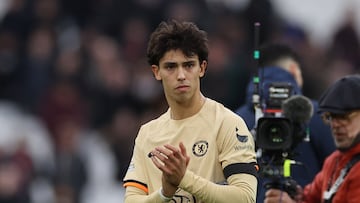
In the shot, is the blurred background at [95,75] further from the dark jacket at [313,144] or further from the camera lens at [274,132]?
the camera lens at [274,132]

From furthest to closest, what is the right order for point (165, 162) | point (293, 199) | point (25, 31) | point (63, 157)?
1. point (25, 31)
2. point (63, 157)
3. point (293, 199)
4. point (165, 162)

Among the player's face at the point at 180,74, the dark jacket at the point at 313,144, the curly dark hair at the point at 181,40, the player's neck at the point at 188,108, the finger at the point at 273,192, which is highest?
the curly dark hair at the point at 181,40

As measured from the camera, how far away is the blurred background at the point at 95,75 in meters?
15.9

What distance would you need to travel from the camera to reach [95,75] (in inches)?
667

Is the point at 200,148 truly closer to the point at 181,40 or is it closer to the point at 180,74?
the point at 180,74

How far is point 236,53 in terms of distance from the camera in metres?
17.2

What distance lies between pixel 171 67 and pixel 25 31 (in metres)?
8.91

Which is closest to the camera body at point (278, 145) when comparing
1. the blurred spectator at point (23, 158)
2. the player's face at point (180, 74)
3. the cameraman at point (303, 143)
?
the player's face at point (180, 74)

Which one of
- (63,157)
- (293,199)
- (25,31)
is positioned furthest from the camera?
(25,31)

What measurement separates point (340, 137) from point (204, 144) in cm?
106

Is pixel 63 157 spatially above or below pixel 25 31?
below

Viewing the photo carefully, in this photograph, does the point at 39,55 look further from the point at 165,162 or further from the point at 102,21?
the point at 165,162

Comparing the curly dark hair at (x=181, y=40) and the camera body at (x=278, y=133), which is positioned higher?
the curly dark hair at (x=181, y=40)

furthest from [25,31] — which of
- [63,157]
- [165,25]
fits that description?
[165,25]
